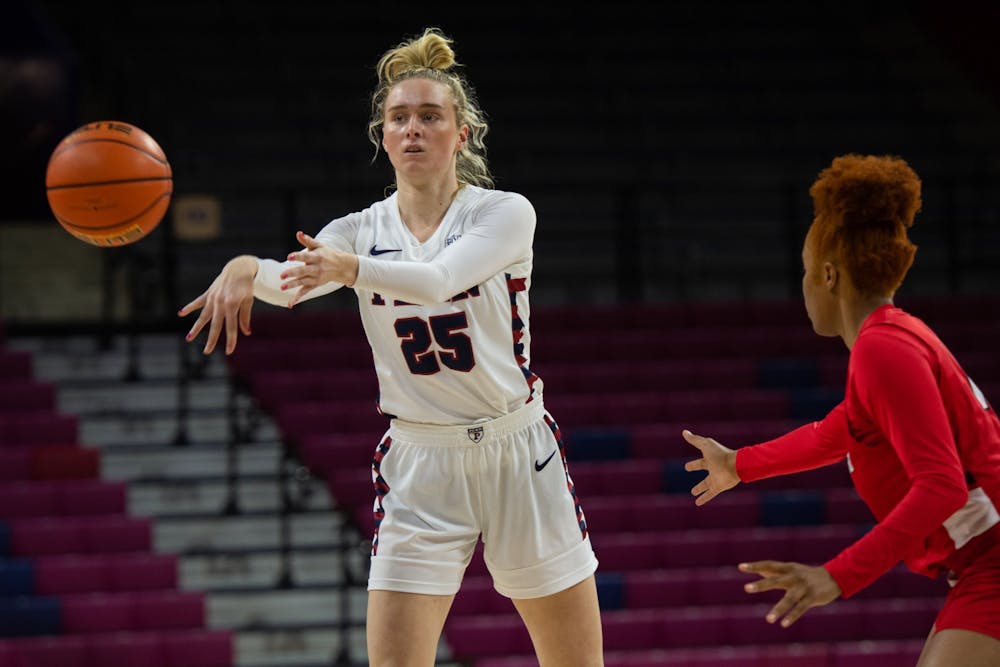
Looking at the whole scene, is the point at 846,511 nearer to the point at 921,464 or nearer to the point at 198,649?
the point at 198,649

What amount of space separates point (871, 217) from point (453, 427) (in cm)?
105

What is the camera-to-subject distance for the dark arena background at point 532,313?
630 cm

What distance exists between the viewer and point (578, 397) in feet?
24.1

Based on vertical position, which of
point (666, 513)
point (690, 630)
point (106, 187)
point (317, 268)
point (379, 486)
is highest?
point (106, 187)

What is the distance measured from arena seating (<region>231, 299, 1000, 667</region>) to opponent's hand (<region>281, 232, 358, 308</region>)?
3608mm

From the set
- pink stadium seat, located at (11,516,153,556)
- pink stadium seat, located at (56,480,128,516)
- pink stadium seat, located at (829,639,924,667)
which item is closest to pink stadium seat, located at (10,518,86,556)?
pink stadium seat, located at (11,516,153,556)

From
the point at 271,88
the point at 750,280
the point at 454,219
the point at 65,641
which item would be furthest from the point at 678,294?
the point at 454,219

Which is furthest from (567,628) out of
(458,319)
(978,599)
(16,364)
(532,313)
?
(16,364)

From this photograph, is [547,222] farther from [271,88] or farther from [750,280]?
[271,88]

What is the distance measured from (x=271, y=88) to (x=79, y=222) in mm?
6975

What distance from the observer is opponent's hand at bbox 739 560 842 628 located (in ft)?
7.29

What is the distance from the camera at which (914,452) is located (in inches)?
88.3

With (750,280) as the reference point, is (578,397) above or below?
below

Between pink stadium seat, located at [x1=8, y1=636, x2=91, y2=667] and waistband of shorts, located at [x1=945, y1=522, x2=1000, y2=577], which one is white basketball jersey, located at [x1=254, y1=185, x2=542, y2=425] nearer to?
waistband of shorts, located at [x1=945, y1=522, x2=1000, y2=577]
